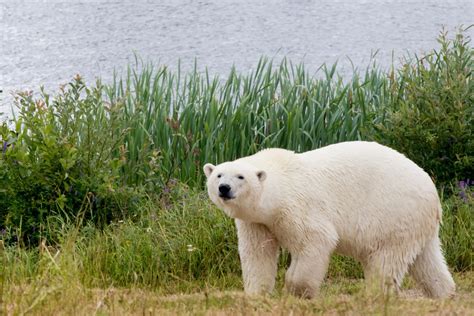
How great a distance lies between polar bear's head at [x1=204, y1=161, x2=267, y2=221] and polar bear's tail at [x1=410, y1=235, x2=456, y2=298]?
1.43 meters

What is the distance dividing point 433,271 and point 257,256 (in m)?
1.35

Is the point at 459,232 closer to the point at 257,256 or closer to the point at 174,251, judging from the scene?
the point at 174,251

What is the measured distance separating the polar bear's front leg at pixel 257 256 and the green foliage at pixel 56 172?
7.37 ft

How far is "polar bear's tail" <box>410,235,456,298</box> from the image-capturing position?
6168 mm

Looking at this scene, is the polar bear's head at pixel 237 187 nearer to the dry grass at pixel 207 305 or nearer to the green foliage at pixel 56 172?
the dry grass at pixel 207 305

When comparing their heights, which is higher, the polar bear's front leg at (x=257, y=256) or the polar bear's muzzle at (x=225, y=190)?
the polar bear's muzzle at (x=225, y=190)

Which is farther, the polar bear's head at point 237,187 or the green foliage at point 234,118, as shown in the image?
the green foliage at point 234,118

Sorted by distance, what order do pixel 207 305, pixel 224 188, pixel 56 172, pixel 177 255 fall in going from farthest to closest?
1. pixel 56 172
2. pixel 177 255
3. pixel 224 188
4. pixel 207 305

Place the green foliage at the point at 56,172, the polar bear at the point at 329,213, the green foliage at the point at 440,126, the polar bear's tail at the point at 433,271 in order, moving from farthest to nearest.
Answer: the green foliage at the point at 440,126
the green foliage at the point at 56,172
the polar bear's tail at the point at 433,271
the polar bear at the point at 329,213

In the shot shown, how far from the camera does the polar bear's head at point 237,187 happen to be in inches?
212

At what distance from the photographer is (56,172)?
25.3 ft

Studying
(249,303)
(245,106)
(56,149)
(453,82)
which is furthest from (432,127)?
(249,303)

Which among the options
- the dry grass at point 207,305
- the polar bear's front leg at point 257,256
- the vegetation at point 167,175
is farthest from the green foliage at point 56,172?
the dry grass at point 207,305

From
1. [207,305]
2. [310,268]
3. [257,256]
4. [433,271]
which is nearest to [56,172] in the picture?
[257,256]
